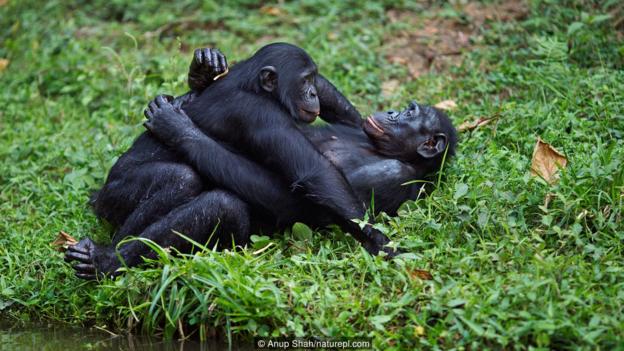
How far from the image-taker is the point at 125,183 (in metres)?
5.99

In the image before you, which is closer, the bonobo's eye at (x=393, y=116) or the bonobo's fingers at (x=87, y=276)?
the bonobo's fingers at (x=87, y=276)

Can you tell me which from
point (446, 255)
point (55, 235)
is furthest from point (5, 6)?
point (446, 255)

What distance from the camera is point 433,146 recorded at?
20.4 feet

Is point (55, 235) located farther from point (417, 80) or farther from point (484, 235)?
point (417, 80)

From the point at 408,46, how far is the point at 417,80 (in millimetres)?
813

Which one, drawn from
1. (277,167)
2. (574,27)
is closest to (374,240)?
(277,167)

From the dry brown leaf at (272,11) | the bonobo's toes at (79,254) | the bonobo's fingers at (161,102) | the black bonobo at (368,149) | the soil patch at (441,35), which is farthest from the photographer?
the dry brown leaf at (272,11)

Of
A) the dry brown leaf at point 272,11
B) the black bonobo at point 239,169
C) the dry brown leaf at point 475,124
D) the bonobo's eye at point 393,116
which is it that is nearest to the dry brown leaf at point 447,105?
the dry brown leaf at point 475,124

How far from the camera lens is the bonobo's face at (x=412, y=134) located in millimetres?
6191

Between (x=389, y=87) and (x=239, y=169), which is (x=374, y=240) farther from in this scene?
(x=389, y=87)

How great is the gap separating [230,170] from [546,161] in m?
2.21

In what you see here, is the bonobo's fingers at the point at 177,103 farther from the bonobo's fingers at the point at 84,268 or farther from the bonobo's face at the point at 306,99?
the bonobo's fingers at the point at 84,268

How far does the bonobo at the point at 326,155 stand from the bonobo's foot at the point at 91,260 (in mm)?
11

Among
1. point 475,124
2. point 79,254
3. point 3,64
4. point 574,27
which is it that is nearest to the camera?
point 79,254
